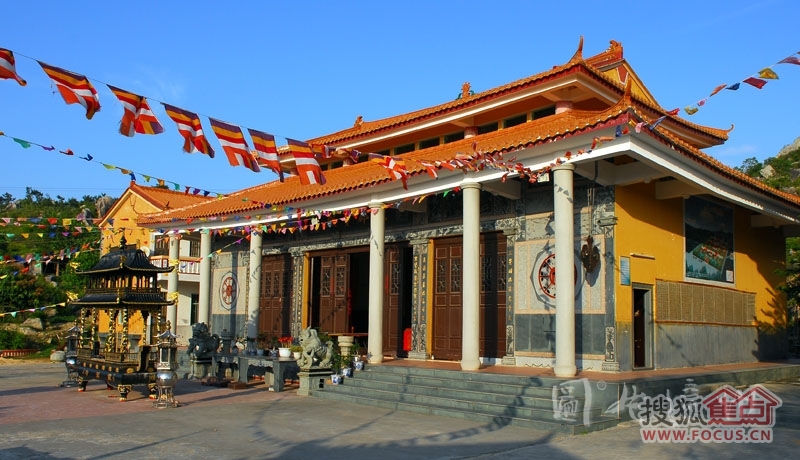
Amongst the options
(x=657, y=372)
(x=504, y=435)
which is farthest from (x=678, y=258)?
(x=504, y=435)

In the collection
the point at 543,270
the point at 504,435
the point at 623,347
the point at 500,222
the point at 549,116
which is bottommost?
the point at 504,435

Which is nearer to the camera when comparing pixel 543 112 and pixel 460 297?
pixel 543 112

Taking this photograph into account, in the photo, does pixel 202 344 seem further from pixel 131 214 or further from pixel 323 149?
pixel 131 214

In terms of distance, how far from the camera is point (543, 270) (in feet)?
41.3

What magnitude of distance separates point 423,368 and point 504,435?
3536 millimetres

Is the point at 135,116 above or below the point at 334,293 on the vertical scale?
above

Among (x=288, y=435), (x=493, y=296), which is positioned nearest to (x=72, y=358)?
(x=288, y=435)

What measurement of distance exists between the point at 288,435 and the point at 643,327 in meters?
7.12

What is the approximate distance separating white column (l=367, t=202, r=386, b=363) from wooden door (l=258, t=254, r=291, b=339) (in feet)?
15.4

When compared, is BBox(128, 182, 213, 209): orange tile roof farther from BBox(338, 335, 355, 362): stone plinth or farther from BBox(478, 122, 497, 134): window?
BBox(478, 122, 497, 134): window

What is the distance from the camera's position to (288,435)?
28.0 feet

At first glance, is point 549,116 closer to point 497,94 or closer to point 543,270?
point 497,94

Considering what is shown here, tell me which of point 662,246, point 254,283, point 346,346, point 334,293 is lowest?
point 346,346

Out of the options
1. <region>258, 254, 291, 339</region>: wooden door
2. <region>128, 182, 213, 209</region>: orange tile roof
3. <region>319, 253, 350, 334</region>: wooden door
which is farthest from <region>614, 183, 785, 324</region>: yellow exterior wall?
<region>128, 182, 213, 209</region>: orange tile roof
